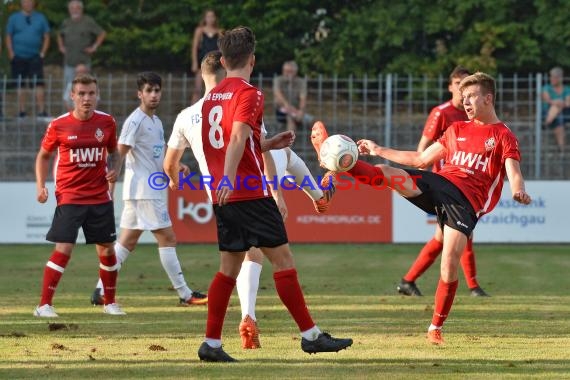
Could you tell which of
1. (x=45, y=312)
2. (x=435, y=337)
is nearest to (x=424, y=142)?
(x=435, y=337)

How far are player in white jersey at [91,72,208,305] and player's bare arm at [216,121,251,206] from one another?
4.26m

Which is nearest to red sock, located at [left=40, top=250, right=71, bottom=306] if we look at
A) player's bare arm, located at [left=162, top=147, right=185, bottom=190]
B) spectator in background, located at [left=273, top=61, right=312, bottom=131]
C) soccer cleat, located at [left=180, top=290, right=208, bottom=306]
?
soccer cleat, located at [left=180, top=290, right=208, bottom=306]

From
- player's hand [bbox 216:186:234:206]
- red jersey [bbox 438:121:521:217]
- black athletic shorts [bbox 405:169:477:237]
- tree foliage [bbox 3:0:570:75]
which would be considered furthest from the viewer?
tree foliage [bbox 3:0:570:75]

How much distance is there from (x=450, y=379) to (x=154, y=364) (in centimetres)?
183

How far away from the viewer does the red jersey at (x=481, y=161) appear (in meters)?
9.09

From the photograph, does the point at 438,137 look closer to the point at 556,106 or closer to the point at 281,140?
the point at 281,140

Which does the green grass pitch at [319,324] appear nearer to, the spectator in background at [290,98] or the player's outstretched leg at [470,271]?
the player's outstretched leg at [470,271]

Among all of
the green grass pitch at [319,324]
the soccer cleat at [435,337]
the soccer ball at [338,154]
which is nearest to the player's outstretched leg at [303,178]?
the soccer ball at [338,154]

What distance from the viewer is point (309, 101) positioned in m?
21.6

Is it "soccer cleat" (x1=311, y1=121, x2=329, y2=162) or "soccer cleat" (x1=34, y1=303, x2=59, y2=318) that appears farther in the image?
"soccer cleat" (x1=34, y1=303, x2=59, y2=318)

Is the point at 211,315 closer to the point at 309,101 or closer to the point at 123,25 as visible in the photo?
the point at 309,101

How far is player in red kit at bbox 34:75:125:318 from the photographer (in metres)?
11.0

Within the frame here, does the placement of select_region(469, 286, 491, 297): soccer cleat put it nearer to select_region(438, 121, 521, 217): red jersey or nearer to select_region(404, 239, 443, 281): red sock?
select_region(404, 239, 443, 281): red sock

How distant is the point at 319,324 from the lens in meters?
9.98
